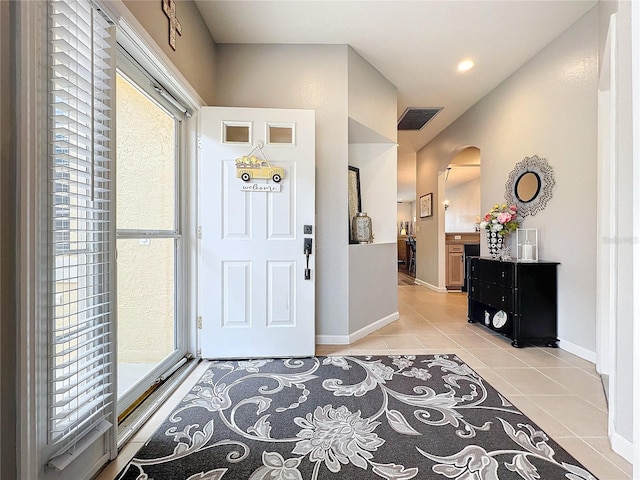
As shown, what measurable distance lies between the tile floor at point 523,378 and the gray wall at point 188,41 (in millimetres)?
2206

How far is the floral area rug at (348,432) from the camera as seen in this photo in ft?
4.27

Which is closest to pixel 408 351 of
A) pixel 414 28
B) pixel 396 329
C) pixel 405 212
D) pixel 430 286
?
pixel 396 329

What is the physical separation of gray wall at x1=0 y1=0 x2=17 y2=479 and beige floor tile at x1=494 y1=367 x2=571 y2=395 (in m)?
2.57

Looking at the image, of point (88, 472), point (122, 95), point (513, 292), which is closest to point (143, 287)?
point (88, 472)

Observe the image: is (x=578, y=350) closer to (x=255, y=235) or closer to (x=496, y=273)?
(x=496, y=273)

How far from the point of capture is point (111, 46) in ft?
4.43

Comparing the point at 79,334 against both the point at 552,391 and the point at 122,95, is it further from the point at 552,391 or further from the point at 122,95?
the point at 552,391

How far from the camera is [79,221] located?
49.6 inches

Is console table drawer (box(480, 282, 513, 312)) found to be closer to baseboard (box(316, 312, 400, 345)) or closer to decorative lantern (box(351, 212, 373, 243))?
baseboard (box(316, 312, 400, 345))

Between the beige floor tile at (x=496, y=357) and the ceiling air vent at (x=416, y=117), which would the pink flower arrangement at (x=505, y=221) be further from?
the ceiling air vent at (x=416, y=117)

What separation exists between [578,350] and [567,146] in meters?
1.82

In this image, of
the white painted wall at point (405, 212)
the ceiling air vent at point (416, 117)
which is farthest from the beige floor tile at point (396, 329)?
the white painted wall at point (405, 212)

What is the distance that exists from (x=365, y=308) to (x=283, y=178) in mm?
1598

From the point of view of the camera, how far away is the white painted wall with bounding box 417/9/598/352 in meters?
2.53
